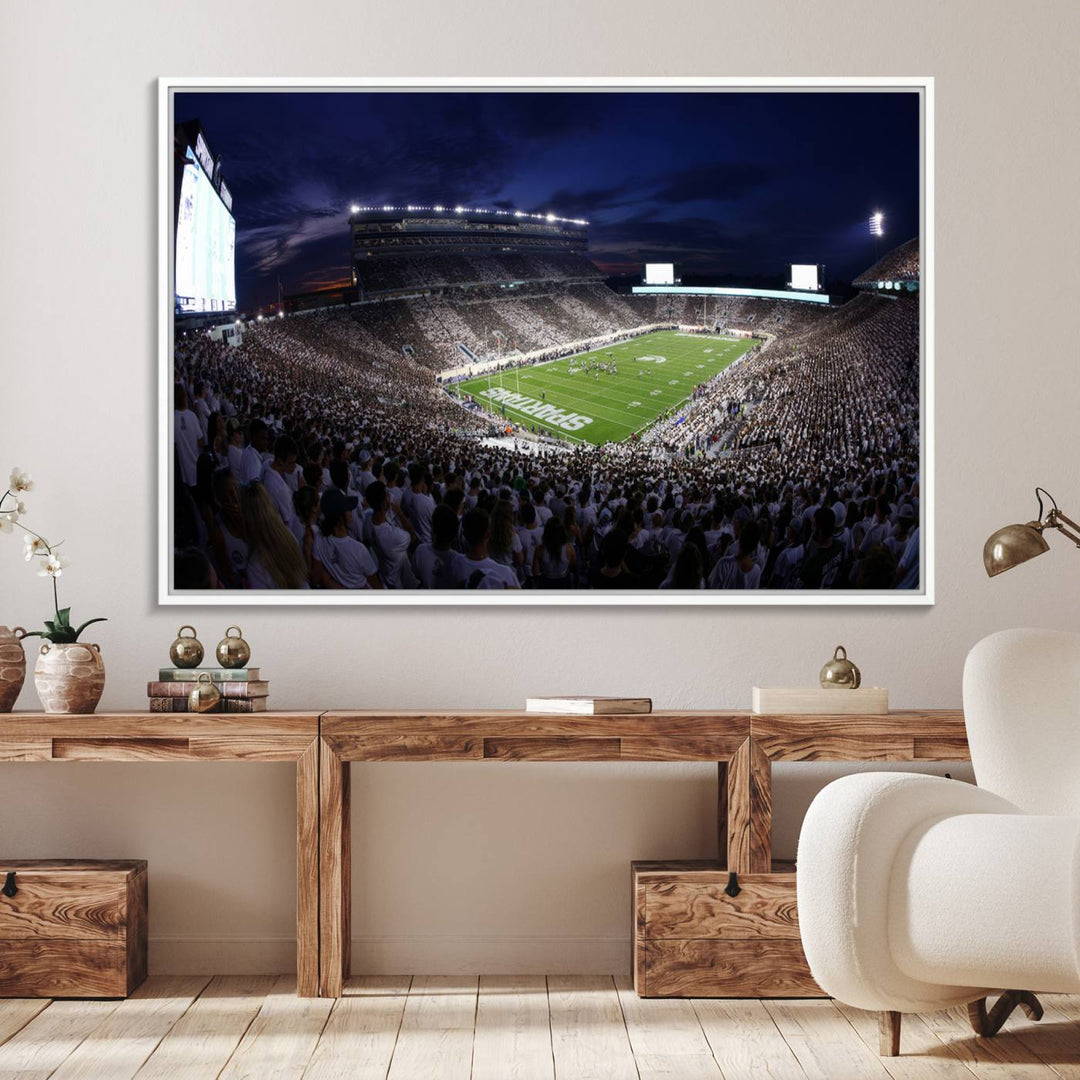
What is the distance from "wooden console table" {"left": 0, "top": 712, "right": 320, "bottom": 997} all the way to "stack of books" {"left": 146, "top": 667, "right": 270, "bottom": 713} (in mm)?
65

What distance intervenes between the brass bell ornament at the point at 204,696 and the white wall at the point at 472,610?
1.09 feet

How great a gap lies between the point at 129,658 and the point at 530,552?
1.10 metres

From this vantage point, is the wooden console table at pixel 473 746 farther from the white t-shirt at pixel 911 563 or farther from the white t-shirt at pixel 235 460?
the white t-shirt at pixel 235 460

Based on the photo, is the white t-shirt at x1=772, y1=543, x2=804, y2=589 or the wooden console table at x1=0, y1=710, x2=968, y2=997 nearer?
the wooden console table at x1=0, y1=710, x2=968, y2=997

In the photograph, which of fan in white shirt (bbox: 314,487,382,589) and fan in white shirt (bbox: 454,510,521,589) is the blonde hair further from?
fan in white shirt (bbox: 454,510,521,589)

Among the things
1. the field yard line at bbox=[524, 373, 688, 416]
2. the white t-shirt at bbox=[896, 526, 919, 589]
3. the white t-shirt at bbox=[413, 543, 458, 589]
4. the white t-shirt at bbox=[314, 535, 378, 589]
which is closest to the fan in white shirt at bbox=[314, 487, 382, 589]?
the white t-shirt at bbox=[314, 535, 378, 589]

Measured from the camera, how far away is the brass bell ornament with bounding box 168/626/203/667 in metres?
3.03

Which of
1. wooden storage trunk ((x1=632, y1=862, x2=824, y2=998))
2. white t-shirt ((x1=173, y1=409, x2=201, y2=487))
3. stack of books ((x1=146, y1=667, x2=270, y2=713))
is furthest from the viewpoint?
white t-shirt ((x1=173, y1=409, x2=201, y2=487))

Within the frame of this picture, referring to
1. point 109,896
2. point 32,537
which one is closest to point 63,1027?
point 109,896

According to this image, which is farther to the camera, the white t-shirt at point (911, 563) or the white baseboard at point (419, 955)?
the white t-shirt at point (911, 563)

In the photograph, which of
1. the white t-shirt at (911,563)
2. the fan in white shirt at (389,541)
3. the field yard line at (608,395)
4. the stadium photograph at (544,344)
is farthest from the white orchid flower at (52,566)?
the white t-shirt at (911,563)

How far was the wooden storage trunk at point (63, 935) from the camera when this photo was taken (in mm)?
2873

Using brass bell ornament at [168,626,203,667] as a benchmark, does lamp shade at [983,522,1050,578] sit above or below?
above

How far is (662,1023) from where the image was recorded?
2.70 meters
